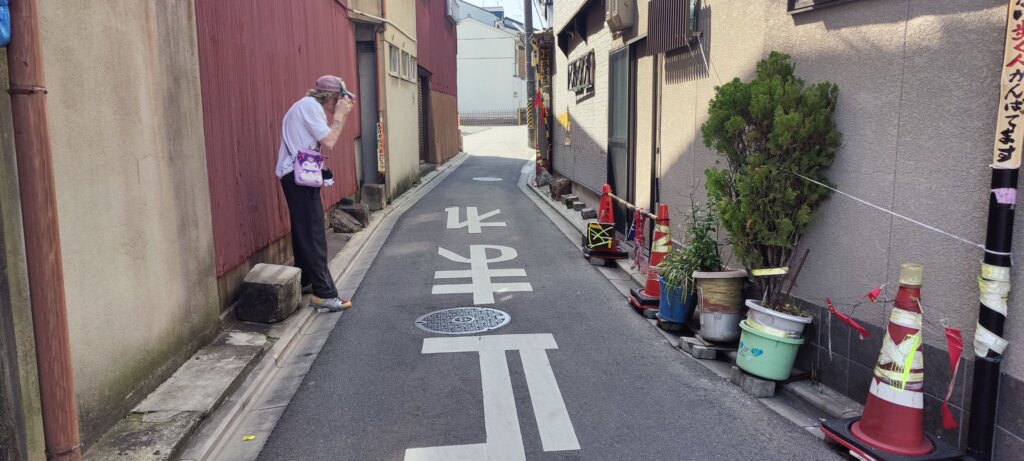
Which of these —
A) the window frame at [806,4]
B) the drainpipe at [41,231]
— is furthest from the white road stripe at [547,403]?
the window frame at [806,4]

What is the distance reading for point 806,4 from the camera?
5016 millimetres

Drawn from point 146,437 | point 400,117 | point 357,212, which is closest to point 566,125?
point 400,117

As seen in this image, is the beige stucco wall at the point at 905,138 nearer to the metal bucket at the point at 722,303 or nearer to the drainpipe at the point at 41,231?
the metal bucket at the point at 722,303

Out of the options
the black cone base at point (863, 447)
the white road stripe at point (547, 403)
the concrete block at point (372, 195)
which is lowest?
the white road stripe at point (547, 403)

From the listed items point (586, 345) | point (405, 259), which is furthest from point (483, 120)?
point (586, 345)

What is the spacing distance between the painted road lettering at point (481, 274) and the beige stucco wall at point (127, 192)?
285cm

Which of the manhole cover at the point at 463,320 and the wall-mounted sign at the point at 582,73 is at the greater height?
the wall-mounted sign at the point at 582,73

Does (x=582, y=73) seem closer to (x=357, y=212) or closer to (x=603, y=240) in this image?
(x=357, y=212)

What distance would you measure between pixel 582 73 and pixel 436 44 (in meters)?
13.3

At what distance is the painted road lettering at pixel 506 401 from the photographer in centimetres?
410

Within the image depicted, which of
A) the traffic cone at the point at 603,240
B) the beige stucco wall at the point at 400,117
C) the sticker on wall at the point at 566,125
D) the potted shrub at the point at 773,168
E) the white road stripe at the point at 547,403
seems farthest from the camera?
the sticker on wall at the point at 566,125

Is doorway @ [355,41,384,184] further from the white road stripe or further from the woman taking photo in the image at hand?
the white road stripe

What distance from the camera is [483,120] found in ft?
180

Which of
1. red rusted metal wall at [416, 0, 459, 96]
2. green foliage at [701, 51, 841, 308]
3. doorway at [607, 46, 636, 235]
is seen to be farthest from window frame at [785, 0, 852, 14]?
red rusted metal wall at [416, 0, 459, 96]
